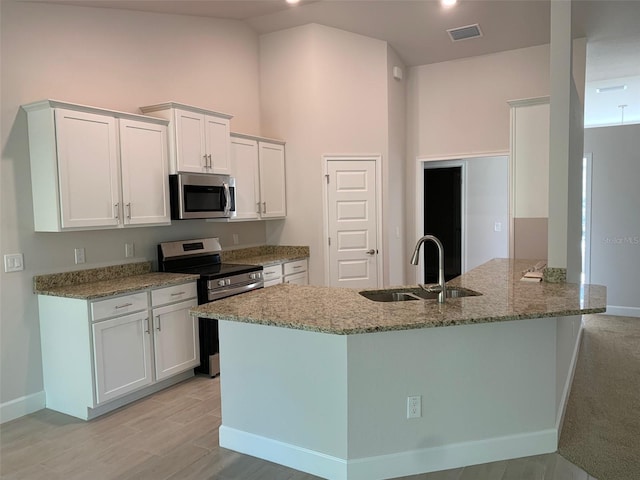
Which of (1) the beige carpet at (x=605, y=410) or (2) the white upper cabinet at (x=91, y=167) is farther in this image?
(2) the white upper cabinet at (x=91, y=167)

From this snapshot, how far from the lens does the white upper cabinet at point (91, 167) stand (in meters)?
3.27

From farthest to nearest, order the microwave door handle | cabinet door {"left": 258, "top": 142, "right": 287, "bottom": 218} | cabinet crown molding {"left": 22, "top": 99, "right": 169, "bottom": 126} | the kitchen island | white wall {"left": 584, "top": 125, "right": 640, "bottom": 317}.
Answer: white wall {"left": 584, "top": 125, "right": 640, "bottom": 317} → cabinet door {"left": 258, "top": 142, "right": 287, "bottom": 218} → the microwave door handle → cabinet crown molding {"left": 22, "top": 99, "right": 169, "bottom": 126} → the kitchen island

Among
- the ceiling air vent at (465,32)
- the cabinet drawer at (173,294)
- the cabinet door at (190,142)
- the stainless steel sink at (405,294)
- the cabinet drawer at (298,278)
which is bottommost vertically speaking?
the cabinet drawer at (298,278)

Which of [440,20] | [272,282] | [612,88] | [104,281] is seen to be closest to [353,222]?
[272,282]

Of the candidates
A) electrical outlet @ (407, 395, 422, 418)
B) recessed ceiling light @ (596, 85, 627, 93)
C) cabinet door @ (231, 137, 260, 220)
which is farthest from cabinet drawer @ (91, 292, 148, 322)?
recessed ceiling light @ (596, 85, 627, 93)

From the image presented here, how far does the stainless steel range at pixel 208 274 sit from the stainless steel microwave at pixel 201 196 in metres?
0.36

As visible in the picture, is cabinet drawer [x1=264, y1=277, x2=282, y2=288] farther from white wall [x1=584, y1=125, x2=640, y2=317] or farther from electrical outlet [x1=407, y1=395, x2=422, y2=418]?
white wall [x1=584, y1=125, x2=640, y2=317]

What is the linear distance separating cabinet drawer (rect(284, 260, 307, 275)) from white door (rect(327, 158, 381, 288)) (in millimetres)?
307

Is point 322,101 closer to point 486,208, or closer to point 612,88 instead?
point 486,208

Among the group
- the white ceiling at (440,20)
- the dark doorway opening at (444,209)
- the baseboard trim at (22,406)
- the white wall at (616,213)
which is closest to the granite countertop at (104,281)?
the baseboard trim at (22,406)

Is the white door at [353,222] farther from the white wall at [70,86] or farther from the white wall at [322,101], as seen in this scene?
the white wall at [70,86]

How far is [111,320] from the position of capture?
3.33 m

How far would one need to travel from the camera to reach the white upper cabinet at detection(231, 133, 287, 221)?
4.99 meters

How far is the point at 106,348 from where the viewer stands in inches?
130
